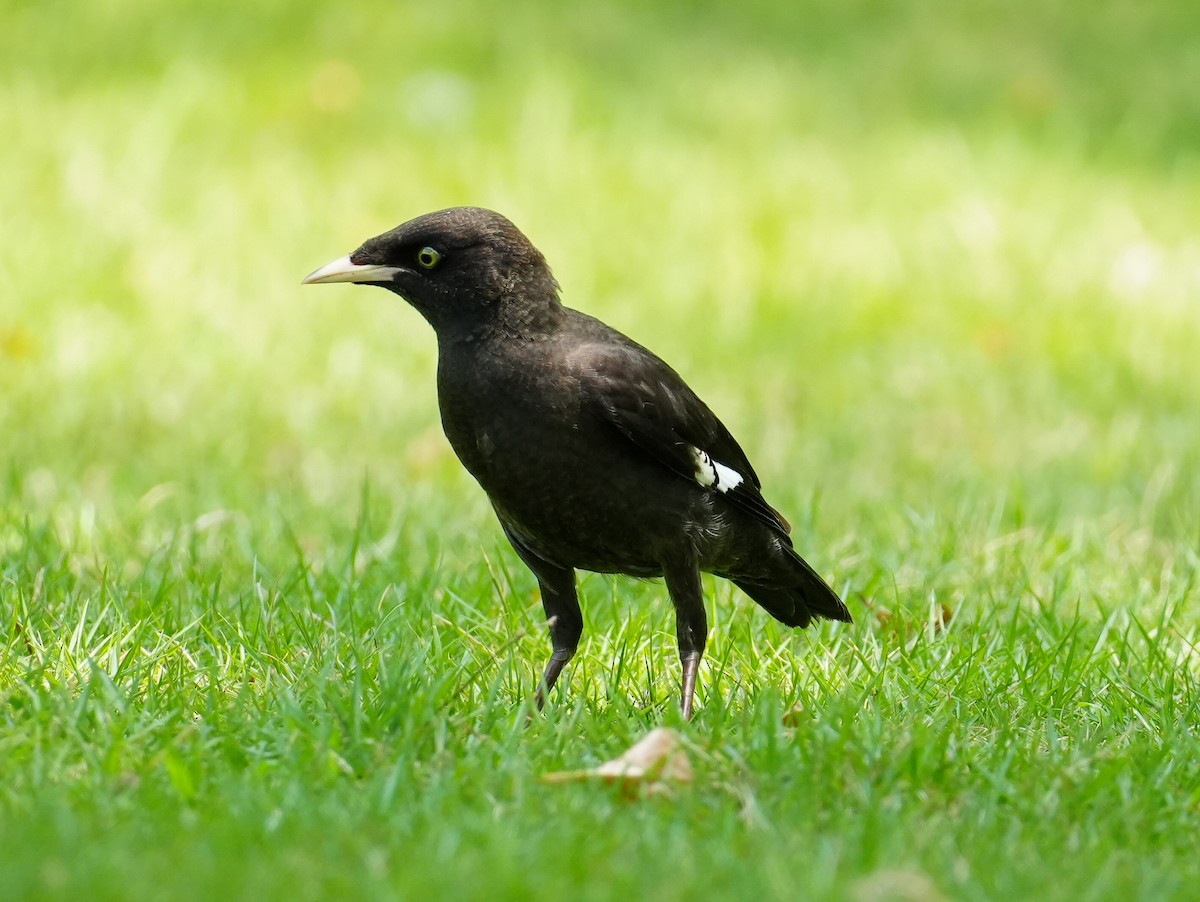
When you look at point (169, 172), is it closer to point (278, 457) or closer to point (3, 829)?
point (278, 457)

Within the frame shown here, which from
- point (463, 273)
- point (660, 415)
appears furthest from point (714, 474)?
point (463, 273)

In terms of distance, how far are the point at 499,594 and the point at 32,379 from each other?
11.9 ft

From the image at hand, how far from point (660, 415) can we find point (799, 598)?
28.3 inches

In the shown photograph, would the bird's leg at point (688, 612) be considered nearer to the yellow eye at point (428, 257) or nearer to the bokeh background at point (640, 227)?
the yellow eye at point (428, 257)

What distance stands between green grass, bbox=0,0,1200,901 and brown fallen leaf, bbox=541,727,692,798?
1.8 inches

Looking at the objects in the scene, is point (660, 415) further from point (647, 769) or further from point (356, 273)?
point (647, 769)

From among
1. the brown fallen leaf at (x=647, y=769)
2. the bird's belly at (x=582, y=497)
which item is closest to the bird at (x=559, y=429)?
the bird's belly at (x=582, y=497)

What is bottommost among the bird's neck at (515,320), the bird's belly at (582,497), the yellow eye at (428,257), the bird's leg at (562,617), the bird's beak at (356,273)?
the bird's leg at (562,617)

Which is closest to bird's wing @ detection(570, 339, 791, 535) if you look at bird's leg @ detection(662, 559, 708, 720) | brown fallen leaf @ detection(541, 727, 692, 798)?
bird's leg @ detection(662, 559, 708, 720)

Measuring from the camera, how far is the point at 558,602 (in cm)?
408

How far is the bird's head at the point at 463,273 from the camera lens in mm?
3918

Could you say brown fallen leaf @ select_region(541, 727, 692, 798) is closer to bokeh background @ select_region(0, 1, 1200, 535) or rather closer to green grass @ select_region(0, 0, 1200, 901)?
green grass @ select_region(0, 0, 1200, 901)

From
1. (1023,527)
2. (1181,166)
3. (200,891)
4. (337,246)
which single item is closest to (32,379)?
(337,246)

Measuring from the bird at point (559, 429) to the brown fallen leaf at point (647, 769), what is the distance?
529mm
